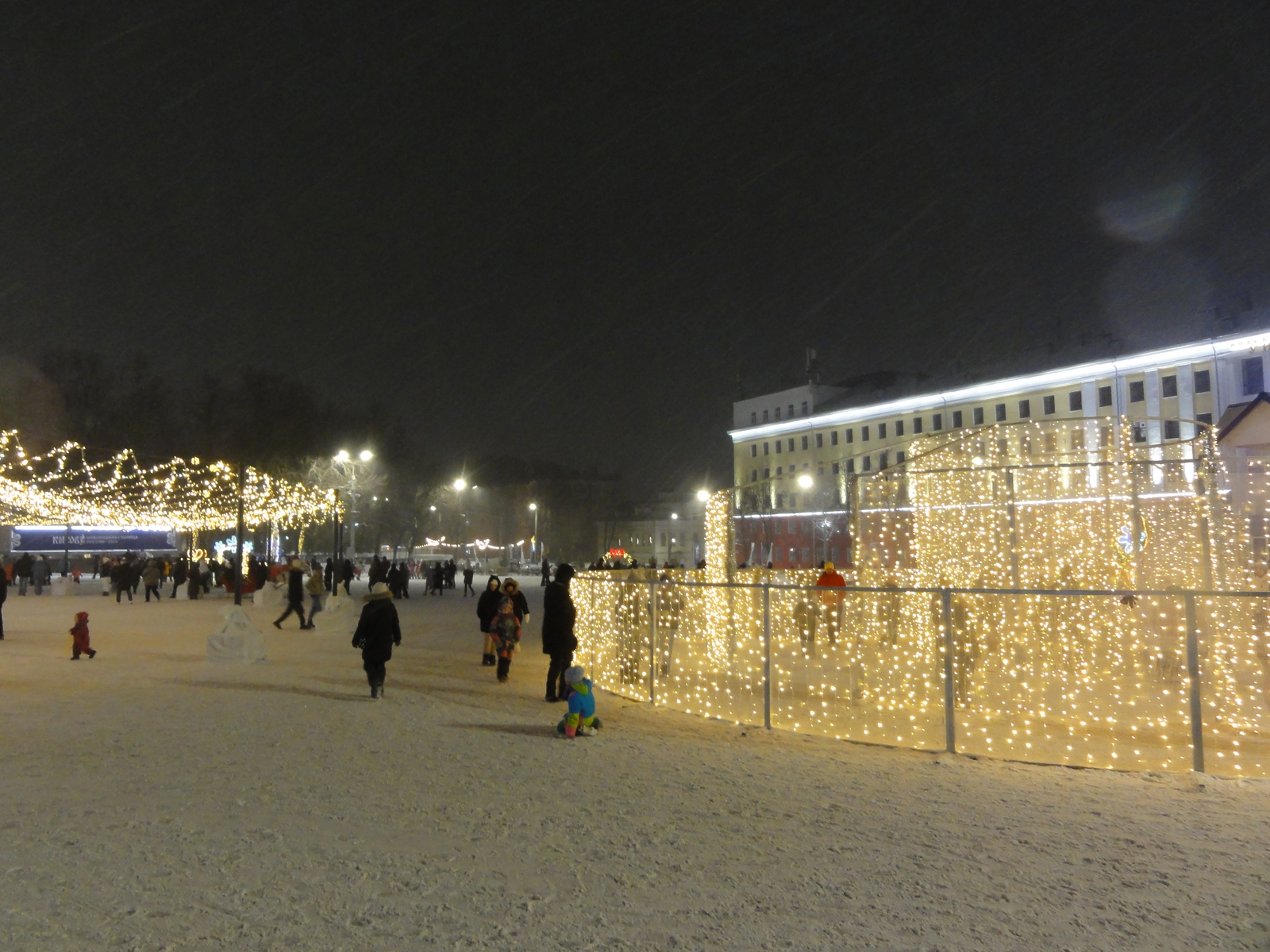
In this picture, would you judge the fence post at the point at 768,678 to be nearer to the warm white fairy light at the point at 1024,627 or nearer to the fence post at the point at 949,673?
the warm white fairy light at the point at 1024,627

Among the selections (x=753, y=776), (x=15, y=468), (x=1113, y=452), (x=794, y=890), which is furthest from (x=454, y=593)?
(x=794, y=890)

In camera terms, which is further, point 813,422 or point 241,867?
point 813,422

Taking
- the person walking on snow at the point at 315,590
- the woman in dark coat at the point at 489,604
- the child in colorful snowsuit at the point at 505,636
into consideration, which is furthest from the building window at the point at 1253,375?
the child in colorful snowsuit at the point at 505,636

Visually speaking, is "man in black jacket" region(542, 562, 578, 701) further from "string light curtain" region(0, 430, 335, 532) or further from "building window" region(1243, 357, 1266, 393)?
"building window" region(1243, 357, 1266, 393)

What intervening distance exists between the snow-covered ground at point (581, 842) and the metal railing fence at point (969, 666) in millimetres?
662

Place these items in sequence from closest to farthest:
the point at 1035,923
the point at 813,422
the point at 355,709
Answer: the point at 1035,923, the point at 355,709, the point at 813,422

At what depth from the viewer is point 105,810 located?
6.16 metres

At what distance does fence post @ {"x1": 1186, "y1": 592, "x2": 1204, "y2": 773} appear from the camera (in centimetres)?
704

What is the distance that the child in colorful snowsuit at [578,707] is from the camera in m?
8.78

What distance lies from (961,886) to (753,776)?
2.59m

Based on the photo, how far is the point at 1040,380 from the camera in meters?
55.7

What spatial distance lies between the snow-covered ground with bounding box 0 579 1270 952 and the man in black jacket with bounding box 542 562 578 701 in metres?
1.29

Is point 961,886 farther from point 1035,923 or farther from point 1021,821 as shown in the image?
point 1021,821

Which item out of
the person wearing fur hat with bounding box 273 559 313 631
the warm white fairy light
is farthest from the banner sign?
the warm white fairy light
